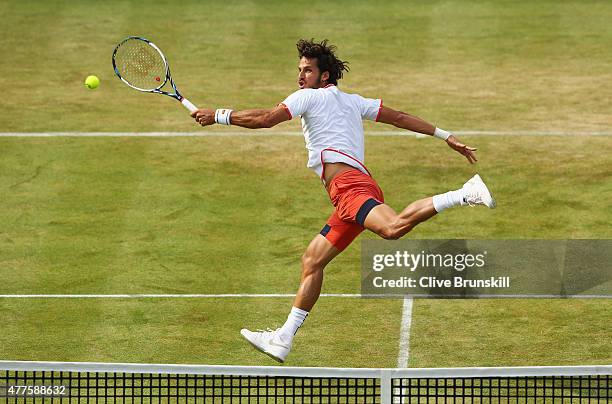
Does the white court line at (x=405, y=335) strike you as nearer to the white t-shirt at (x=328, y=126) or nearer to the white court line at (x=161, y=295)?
the white court line at (x=161, y=295)

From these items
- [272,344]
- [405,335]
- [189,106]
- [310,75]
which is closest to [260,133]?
[405,335]

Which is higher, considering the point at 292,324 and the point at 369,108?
the point at 369,108

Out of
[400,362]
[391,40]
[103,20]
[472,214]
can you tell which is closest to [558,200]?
[472,214]

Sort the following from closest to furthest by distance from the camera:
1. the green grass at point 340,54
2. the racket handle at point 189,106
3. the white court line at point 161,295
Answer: the racket handle at point 189,106, the white court line at point 161,295, the green grass at point 340,54

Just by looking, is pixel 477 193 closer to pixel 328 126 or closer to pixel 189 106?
pixel 328 126

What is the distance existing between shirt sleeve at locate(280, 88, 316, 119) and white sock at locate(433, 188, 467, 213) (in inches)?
58.2

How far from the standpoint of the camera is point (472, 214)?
779 inches

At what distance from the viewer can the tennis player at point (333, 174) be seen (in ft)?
43.4

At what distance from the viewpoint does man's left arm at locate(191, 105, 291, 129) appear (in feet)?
43.9

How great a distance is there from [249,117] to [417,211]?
5.60 feet

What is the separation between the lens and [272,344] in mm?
13570

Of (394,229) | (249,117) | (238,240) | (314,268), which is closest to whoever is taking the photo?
(394,229)

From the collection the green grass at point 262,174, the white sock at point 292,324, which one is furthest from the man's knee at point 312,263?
the green grass at point 262,174

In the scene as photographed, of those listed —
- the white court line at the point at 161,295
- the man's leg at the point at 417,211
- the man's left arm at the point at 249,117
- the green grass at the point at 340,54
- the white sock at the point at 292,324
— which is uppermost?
the green grass at the point at 340,54
